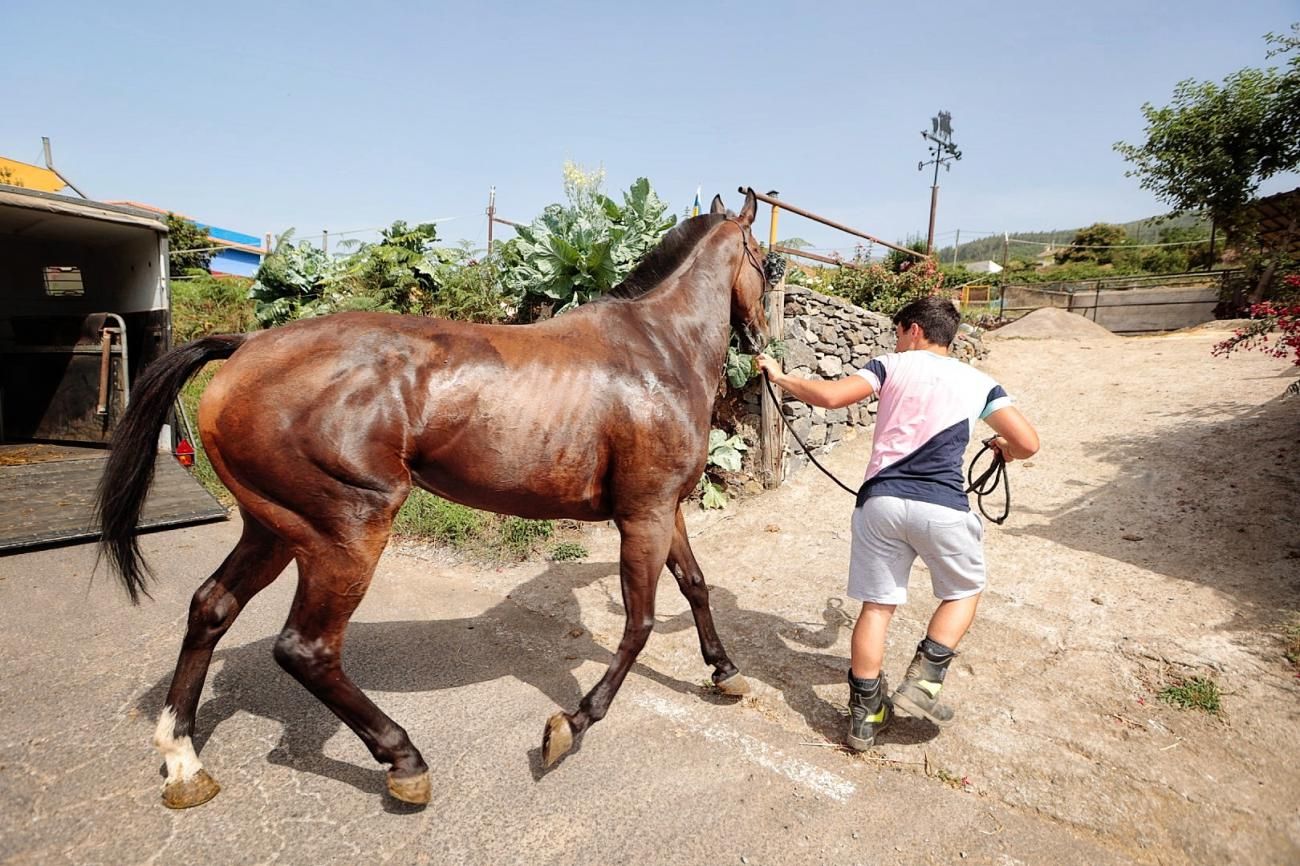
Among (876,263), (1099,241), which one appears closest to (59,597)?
(876,263)

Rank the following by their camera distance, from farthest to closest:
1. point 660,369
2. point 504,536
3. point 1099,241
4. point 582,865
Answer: point 1099,241
point 504,536
point 660,369
point 582,865

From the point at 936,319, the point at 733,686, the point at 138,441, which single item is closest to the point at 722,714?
the point at 733,686

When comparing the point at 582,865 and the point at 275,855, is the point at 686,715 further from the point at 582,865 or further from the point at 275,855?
the point at 275,855

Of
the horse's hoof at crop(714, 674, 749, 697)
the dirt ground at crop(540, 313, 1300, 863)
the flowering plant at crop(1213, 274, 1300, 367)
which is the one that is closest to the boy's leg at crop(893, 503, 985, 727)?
the dirt ground at crop(540, 313, 1300, 863)

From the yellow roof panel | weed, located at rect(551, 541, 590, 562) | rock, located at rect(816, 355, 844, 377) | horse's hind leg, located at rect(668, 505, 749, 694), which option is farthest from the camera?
the yellow roof panel

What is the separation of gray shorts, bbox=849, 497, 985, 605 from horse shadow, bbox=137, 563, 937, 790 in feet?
2.37

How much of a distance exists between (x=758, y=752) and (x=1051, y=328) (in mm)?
12875

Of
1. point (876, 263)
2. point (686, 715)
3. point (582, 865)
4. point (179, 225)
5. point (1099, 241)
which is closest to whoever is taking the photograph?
point (582, 865)

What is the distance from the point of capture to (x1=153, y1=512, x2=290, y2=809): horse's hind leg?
92.7 inches

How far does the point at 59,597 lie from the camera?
4074 mm

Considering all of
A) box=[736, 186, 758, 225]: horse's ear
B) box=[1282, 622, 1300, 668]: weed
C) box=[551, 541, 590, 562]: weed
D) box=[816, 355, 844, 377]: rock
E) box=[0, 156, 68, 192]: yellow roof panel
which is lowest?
box=[551, 541, 590, 562]: weed

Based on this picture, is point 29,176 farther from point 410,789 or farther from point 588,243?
point 410,789

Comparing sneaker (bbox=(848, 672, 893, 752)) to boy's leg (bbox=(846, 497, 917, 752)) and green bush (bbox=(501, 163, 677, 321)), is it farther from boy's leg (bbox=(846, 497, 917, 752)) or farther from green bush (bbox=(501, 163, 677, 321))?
green bush (bbox=(501, 163, 677, 321))

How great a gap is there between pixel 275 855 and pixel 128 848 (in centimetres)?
51
